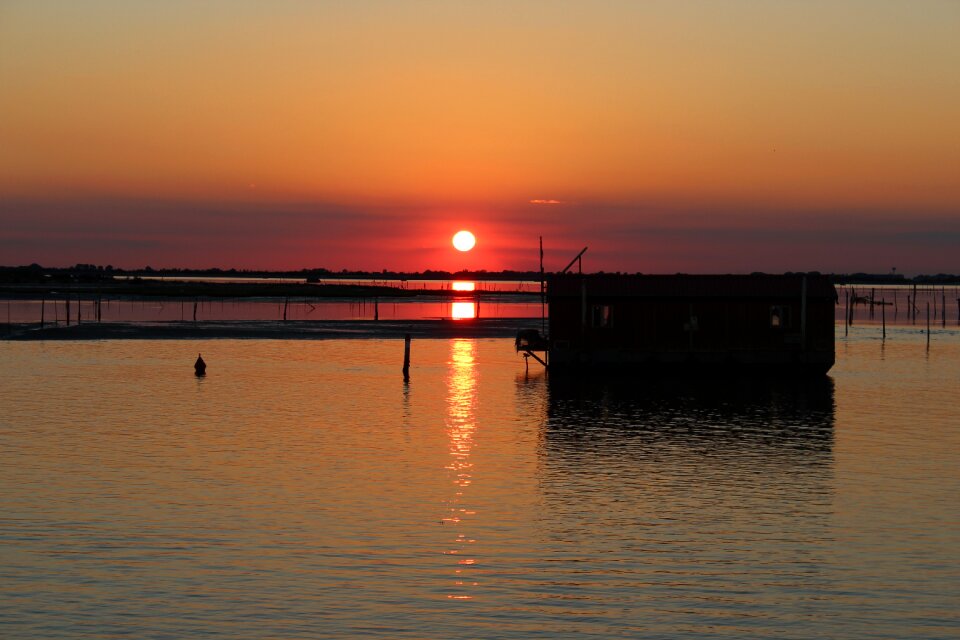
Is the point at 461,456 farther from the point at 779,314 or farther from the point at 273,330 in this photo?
the point at 273,330

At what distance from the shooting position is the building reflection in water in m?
22.3

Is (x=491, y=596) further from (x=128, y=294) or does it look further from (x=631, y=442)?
(x=128, y=294)

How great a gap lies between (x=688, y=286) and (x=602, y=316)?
17.6ft

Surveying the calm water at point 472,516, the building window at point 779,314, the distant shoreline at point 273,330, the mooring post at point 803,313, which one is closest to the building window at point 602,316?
the building window at point 779,314

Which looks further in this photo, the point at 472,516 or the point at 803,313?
the point at 803,313

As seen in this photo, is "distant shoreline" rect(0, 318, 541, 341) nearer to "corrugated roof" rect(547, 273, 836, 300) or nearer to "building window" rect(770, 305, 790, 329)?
"corrugated roof" rect(547, 273, 836, 300)

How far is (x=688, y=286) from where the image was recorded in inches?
2625

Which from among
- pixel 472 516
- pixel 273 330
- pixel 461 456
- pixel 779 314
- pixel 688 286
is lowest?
pixel 472 516

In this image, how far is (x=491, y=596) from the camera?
67.2ft

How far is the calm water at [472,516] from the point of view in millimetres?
19422

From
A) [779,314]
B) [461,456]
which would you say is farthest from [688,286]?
[461,456]

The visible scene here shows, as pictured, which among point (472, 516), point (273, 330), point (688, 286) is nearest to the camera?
point (472, 516)

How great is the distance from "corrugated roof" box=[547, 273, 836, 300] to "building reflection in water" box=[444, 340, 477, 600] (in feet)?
26.5

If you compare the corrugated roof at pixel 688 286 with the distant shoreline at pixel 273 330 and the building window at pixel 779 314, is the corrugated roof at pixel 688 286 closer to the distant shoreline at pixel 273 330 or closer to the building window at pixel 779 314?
the building window at pixel 779 314
